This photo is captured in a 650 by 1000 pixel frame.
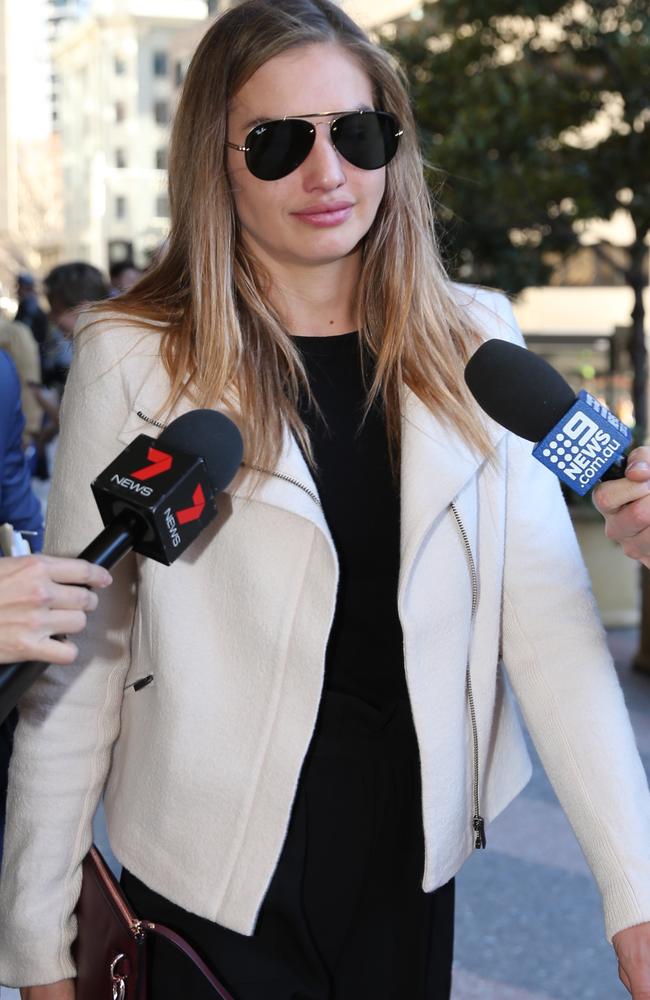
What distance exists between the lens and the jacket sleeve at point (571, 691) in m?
1.97

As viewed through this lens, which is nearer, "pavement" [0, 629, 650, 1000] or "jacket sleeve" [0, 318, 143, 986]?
"jacket sleeve" [0, 318, 143, 986]

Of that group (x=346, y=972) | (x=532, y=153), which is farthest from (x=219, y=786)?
(x=532, y=153)

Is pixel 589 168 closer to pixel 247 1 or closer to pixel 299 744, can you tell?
pixel 247 1

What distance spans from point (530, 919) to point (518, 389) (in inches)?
109

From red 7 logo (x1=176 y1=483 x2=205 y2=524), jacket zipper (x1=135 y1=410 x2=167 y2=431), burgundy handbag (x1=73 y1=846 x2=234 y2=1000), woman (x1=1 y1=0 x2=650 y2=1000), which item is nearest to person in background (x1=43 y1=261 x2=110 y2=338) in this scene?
woman (x1=1 y1=0 x2=650 y2=1000)

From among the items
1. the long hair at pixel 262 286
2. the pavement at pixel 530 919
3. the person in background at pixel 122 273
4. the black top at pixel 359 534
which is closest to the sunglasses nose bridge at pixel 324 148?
the long hair at pixel 262 286

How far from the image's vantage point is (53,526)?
2.09m

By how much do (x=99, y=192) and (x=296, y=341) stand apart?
6824 cm

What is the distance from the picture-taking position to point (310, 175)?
6.95ft

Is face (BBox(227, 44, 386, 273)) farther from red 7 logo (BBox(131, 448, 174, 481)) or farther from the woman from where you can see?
red 7 logo (BBox(131, 448, 174, 481))

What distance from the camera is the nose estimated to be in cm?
211

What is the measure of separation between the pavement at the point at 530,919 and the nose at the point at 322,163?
7.56 feet

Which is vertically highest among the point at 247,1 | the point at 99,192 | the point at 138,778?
the point at 247,1

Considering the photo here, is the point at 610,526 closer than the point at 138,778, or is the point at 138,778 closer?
the point at 610,526
